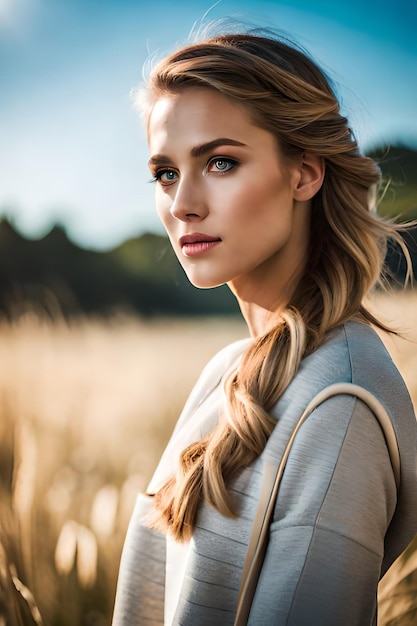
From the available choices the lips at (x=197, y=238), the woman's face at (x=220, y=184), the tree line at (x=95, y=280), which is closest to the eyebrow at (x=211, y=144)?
the woman's face at (x=220, y=184)

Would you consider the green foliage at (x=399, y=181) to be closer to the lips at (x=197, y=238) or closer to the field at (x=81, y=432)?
the field at (x=81, y=432)

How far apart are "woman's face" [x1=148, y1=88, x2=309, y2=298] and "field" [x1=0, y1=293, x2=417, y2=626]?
706 mm

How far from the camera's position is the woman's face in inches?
35.5

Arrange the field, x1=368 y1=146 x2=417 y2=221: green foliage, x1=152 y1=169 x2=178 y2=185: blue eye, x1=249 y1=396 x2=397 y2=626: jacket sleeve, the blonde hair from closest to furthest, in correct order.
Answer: x1=249 y1=396 x2=397 y2=626: jacket sleeve, the blonde hair, x1=152 y1=169 x2=178 y2=185: blue eye, x1=368 y1=146 x2=417 y2=221: green foliage, the field

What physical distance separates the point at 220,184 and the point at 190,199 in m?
0.04

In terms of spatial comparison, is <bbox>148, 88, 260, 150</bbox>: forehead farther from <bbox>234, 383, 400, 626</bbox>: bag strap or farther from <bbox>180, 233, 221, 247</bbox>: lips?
<bbox>234, 383, 400, 626</bbox>: bag strap

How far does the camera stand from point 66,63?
62.9 inches

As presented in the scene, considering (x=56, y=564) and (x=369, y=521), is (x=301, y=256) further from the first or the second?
(x=56, y=564)

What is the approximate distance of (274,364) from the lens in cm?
89

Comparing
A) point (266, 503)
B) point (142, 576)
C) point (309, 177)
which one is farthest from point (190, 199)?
point (142, 576)

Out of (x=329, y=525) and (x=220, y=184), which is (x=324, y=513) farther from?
(x=220, y=184)

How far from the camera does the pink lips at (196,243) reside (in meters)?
0.93

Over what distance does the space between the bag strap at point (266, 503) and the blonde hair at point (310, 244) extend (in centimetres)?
5

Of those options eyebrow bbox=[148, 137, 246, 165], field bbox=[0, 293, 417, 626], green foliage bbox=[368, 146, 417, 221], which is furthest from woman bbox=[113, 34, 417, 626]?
field bbox=[0, 293, 417, 626]
